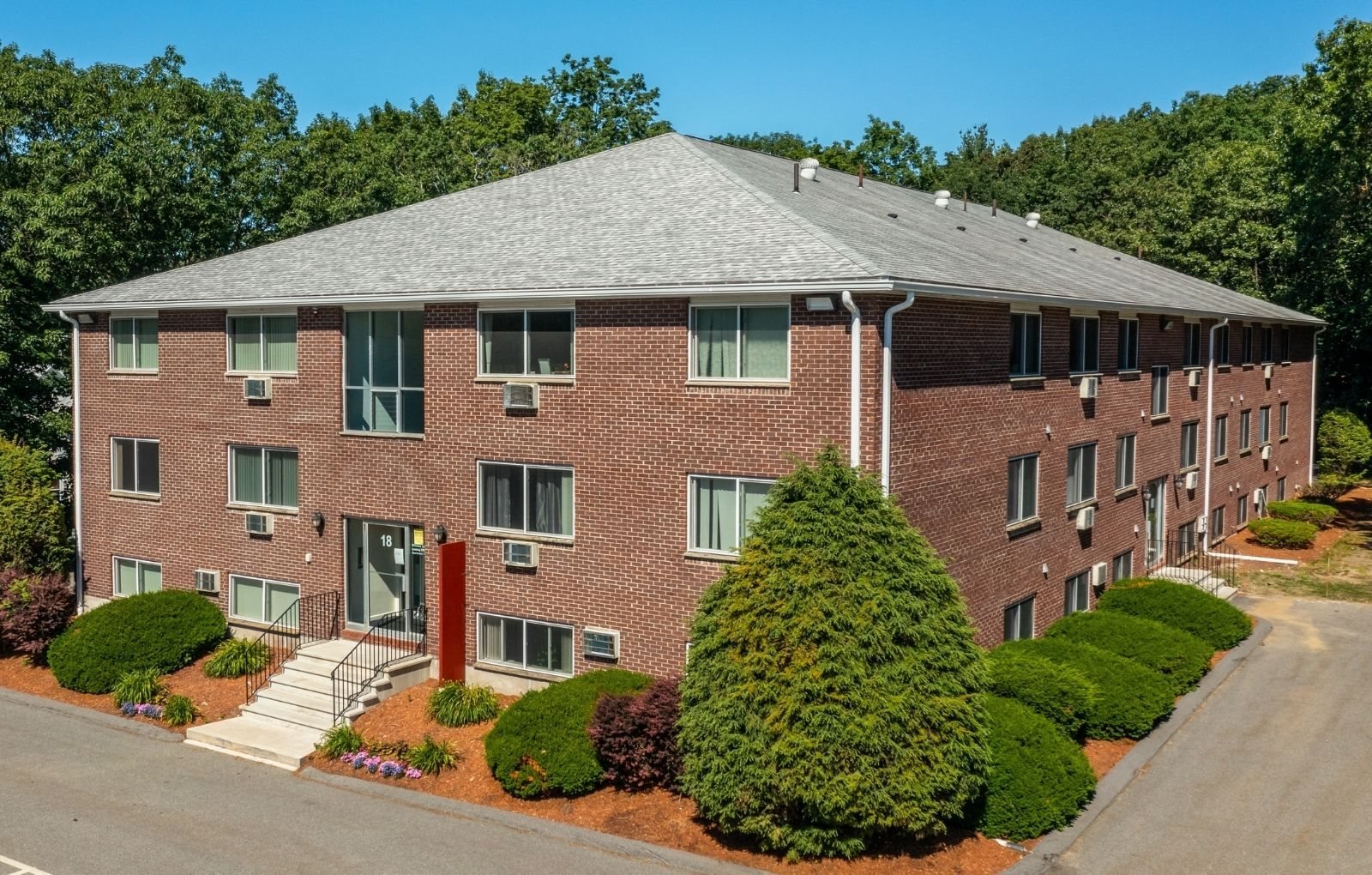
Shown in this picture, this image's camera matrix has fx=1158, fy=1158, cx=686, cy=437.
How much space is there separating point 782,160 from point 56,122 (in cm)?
1986

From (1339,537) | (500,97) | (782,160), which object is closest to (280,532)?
(782,160)

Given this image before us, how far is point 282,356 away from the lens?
885 inches

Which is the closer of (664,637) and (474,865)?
(474,865)

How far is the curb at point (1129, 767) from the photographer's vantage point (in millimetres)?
14109

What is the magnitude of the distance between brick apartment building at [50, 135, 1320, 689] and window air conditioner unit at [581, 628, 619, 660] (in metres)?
0.11

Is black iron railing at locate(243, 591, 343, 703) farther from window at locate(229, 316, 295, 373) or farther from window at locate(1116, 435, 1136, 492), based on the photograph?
window at locate(1116, 435, 1136, 492)

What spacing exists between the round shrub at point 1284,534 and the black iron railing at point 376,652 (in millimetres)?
25813

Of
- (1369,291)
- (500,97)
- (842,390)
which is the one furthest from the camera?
(500,97)

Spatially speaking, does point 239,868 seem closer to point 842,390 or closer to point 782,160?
point 842,390

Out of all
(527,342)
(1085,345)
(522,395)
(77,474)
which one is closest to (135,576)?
(77,474)

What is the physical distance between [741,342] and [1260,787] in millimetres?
9690

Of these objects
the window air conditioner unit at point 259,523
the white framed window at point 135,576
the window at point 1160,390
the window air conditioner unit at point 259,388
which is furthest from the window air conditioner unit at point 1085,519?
the white framed window at point 135,576

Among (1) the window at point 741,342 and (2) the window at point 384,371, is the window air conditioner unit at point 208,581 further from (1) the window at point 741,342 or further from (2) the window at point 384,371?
(1) the window at point 741,342

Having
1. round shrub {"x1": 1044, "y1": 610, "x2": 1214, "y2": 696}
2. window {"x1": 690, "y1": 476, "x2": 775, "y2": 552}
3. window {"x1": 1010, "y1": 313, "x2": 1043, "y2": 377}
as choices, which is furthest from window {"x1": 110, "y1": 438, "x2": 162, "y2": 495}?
round shrub {"x1": 1044, "y1": 610, "x2": 1214, "y2": 696}
